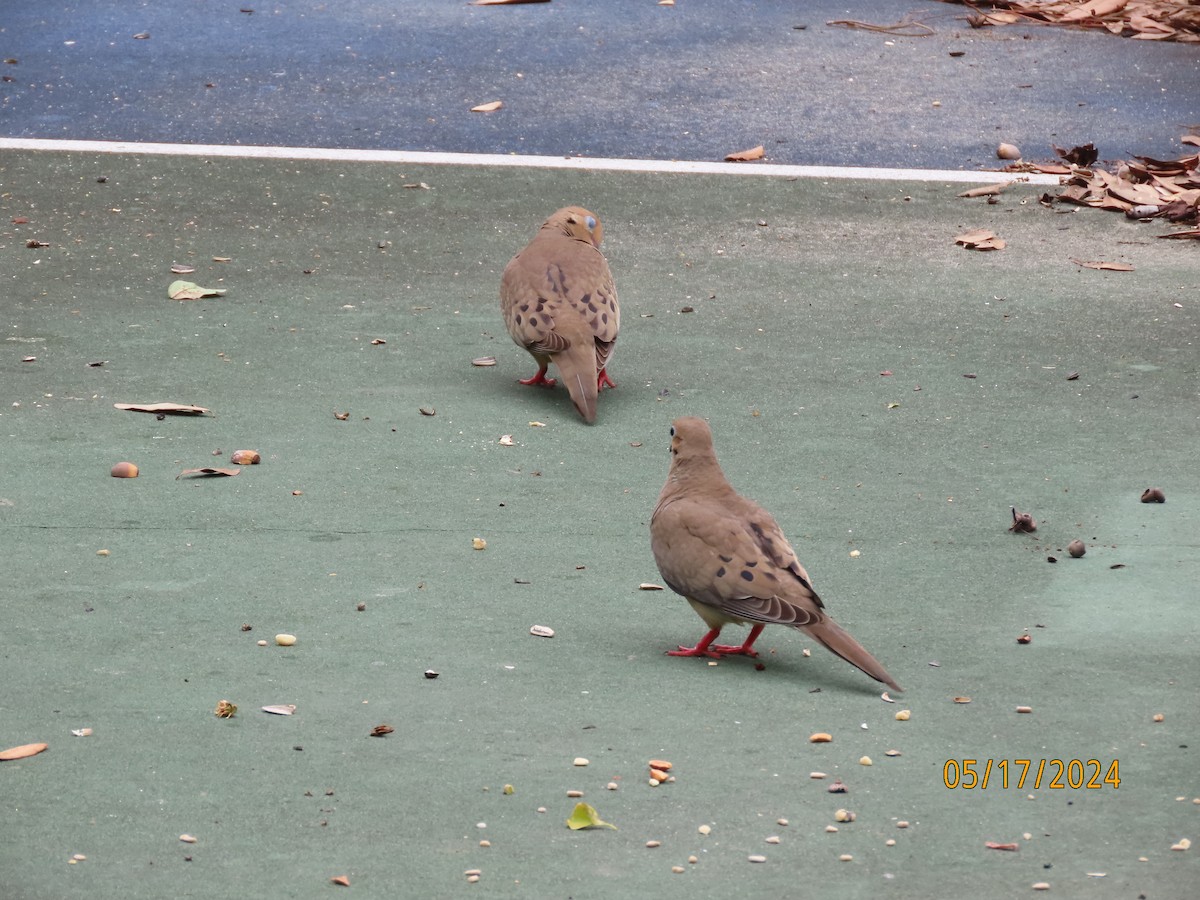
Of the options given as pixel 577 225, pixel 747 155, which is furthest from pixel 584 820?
pixel 747 155

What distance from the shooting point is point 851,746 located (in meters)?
3.90

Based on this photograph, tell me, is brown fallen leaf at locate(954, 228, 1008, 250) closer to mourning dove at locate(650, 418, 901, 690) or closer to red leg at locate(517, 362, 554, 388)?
red leg at locate(517, 362, 554, 388)

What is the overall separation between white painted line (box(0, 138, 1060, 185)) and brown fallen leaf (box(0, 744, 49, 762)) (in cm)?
605

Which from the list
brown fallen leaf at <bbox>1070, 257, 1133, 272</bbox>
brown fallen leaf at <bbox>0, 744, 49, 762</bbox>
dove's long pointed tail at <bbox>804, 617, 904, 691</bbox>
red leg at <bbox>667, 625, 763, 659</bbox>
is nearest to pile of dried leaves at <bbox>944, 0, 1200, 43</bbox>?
brown fallen leaf at <bbox>1070, 257, 1133, 272</bbox>

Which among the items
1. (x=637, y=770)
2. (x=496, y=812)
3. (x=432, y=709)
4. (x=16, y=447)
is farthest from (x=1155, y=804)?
(x=16, y=447)

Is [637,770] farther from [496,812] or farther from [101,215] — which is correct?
[101,215]

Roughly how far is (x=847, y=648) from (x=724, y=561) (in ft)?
1.28

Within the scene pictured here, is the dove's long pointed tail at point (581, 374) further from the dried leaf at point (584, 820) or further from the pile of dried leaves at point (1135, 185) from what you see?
the pile of dried leaves at point (1135, 185)

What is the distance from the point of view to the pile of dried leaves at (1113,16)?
39.6 ft

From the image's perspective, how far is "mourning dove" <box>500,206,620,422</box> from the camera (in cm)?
623

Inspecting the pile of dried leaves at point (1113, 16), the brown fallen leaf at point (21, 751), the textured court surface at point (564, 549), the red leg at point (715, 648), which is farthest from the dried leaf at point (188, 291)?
the pile of dried leaves at point (1113, 16)

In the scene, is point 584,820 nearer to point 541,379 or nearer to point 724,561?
point 724,561

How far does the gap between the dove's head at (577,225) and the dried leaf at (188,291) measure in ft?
5.53

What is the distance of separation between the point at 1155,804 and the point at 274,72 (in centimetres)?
867
